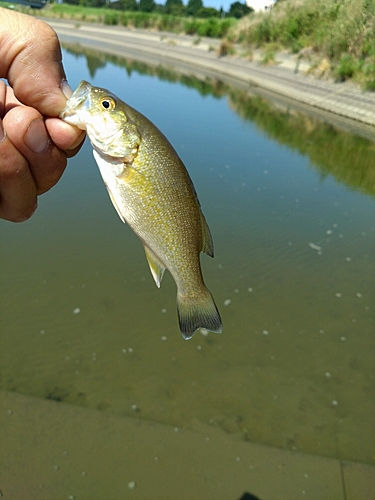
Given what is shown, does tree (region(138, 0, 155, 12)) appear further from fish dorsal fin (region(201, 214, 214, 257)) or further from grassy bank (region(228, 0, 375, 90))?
fish dorsal fin (region(201, 214, 214, 257))

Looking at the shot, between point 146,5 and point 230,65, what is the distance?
47.9 m

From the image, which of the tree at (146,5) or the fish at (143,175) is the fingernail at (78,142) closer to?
the fish at (143,175)

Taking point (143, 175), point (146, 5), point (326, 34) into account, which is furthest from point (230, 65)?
point (146, 5)

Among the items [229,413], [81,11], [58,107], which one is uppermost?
[58,107]

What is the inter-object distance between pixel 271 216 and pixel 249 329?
3253 mm

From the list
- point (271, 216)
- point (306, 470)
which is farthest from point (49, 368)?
point (271, 216)

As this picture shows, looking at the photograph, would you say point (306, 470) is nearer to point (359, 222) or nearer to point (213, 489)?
point (213, 489)

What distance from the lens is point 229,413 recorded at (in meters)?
4.12

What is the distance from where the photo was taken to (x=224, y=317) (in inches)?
207

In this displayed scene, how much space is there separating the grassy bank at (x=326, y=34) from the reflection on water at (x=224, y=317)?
12.0 meters

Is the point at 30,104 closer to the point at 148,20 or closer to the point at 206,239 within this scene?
the point at 206,239

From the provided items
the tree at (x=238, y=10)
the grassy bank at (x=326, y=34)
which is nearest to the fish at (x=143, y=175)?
the grassy bank at (x=326, y=34)

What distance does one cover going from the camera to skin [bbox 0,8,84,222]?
1845mm

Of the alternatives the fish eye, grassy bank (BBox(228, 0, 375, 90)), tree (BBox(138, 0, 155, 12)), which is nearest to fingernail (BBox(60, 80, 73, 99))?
the fish eye
